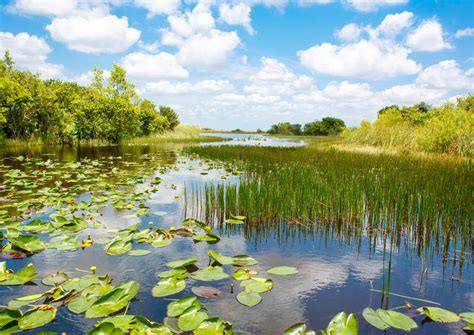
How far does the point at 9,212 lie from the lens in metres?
5.38

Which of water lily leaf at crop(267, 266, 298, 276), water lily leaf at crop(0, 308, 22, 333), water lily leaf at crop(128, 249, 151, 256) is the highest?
water lily leaf at crop(0, 308, 22, 333)

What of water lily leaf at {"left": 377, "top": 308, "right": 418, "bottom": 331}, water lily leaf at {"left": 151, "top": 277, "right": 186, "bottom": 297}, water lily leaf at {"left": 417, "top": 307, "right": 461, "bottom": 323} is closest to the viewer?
water lily leaf at {"left": 377, "top": 308, "right": 418, "bottom": 331}

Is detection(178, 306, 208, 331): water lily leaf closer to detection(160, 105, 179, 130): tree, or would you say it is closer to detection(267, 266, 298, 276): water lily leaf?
detection(267, 266, 298, 276): water lily leaf

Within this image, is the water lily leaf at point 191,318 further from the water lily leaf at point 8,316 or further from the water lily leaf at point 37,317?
the water lily leaf at point 8,316

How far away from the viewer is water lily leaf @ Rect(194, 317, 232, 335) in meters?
→ 2.19

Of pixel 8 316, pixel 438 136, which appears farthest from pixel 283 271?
pixel 438 136

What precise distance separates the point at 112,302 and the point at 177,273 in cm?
71

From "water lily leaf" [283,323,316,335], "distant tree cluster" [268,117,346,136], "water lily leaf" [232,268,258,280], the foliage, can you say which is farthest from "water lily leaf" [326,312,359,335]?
"distant tree cluster" [268,117,346,136]

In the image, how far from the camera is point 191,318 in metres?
2.37

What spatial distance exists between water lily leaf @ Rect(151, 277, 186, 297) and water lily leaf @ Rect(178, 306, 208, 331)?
1.32ft

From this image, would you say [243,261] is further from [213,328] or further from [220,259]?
[213,328]

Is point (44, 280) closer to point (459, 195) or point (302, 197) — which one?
A: point (302, 197)

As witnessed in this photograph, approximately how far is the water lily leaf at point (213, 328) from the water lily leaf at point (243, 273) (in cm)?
86

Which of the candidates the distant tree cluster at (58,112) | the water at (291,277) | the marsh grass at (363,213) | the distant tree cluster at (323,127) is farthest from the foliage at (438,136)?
the distant tree cluster at (323,127)
